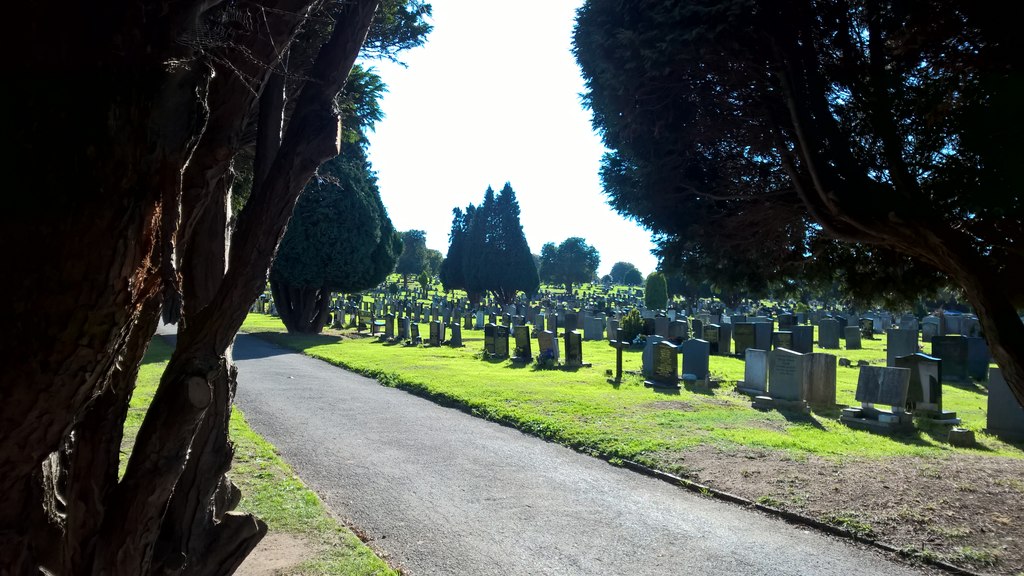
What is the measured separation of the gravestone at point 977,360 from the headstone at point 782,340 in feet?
16.7

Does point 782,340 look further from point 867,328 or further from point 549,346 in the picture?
point 867,328

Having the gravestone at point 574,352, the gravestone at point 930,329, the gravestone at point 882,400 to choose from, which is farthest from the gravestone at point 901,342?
the gravestone at point 930,329

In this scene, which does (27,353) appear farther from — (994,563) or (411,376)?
(411,376)

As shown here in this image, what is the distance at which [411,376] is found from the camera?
1752 centimetres

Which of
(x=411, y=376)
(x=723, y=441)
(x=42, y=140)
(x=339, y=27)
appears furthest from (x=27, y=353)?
(x=411, y=376)

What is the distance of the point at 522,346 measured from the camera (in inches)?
861

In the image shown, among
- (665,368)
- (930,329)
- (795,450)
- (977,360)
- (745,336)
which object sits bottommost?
(795,450)

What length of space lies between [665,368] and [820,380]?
3.51 m

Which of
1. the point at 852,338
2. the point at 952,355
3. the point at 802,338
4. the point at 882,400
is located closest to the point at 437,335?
the point at 802,338

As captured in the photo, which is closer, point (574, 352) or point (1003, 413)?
point (1003, 413)

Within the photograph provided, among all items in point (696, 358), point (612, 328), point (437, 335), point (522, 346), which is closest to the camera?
point (696, 358)

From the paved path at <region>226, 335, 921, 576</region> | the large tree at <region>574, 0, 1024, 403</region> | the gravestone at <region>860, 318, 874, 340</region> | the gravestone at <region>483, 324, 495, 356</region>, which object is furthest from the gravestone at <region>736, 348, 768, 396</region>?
the gravestone at <region>860, 318, 874, 340</region>

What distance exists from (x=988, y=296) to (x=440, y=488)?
18.6 feet

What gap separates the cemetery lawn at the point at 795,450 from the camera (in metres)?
6.85
